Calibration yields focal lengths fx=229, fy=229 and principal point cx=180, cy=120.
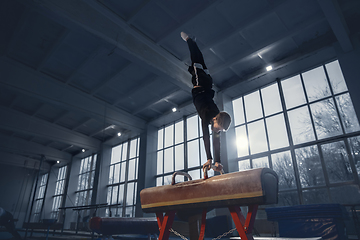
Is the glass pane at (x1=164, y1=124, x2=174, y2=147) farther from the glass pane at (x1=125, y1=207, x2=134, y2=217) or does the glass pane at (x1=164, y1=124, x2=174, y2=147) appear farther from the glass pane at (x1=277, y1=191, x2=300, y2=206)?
the glass pane at (x1=277, y1=191, x2=300, y2=206)

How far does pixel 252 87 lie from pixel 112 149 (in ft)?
33.8

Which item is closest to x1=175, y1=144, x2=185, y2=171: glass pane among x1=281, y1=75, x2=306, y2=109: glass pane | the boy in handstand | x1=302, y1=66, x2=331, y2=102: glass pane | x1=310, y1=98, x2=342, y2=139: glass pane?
x1=281, y1=75, x2=306, y2=109: glass pane

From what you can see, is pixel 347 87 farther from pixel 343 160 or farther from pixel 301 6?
pixel 301 6

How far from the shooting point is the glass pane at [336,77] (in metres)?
7.42

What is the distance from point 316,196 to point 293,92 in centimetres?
366

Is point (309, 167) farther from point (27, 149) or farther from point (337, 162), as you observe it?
point (27, 149)

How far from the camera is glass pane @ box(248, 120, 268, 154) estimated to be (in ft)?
28.6

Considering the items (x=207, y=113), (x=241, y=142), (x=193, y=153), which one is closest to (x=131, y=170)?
(x=193, y=153)

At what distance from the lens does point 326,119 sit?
24.6ft

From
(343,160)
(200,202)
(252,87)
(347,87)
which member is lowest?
(200,202)

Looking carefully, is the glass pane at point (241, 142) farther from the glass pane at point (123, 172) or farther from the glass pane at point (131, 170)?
the glass pane at point (123, 172)

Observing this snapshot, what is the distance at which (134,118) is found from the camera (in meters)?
12.5

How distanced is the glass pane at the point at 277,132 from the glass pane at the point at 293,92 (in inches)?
22.9

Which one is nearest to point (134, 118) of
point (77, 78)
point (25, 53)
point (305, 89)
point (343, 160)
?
point (77, 78)
